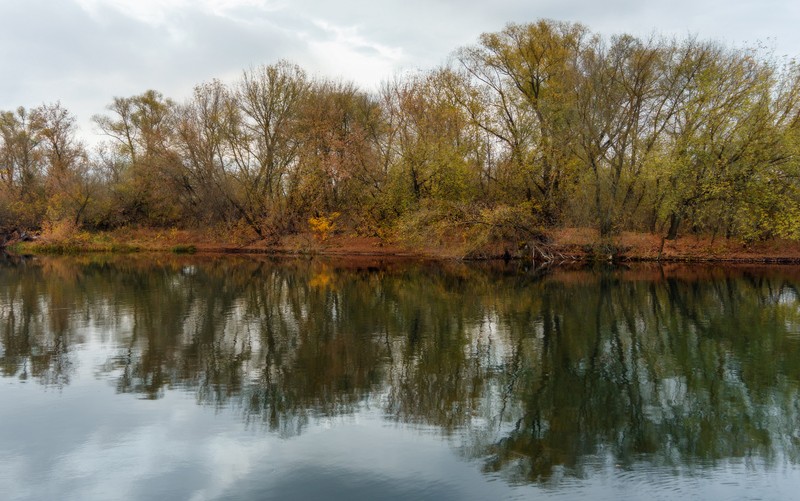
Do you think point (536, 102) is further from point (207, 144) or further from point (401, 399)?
point (401, 399)

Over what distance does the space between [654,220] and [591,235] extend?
16.6 ft

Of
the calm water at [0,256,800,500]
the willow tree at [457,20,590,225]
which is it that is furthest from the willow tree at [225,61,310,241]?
the calm water at [0,256,800,500]

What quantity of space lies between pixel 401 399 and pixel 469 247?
89.2 ft

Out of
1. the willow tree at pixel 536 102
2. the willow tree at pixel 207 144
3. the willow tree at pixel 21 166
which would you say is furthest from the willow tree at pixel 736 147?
the willow tree at pixel 21 166

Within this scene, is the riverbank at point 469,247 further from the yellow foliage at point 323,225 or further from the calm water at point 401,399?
the calm water at point 401,399

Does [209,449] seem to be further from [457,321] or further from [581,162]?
[581,162]

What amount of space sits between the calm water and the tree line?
1603 centimetres

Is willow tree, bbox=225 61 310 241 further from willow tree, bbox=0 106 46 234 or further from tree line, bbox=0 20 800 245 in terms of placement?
willow tree, bbox=0 106 46 234

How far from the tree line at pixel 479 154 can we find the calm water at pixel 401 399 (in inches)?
631

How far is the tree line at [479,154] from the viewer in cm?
3334

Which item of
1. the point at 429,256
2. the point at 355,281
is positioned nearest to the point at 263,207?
the point at 429,256

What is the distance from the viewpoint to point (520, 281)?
26.8 m

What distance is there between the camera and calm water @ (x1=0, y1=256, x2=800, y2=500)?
7023mm

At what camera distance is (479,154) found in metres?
39.8
